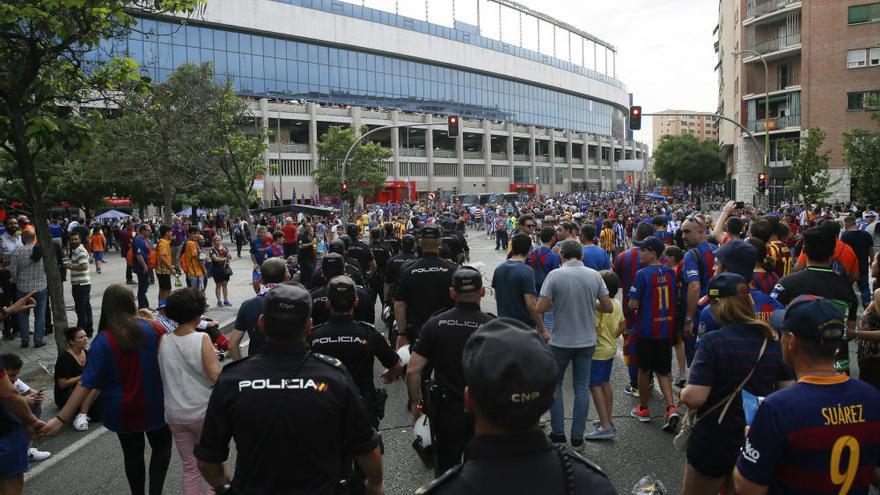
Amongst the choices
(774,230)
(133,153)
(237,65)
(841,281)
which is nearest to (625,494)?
(841,281)

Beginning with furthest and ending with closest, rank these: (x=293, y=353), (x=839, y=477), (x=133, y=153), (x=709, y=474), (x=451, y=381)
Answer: (x=133, y=153)
(x=451, y=381)
(x=709, y=474)
(x=293, y=353)
(x=839, y=477)

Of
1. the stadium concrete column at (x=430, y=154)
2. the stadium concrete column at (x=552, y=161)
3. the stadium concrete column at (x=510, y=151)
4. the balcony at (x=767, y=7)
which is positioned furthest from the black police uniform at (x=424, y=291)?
the stadium concrete column at (x=552, y=161)

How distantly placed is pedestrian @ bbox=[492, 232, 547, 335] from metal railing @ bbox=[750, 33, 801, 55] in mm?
44489

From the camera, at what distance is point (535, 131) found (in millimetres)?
90062

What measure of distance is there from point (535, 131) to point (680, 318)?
278ft

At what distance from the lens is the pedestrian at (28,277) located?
419 inches

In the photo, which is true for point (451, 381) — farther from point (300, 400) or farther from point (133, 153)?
point (133, 153)

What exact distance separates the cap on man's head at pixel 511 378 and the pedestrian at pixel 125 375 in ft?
10.9

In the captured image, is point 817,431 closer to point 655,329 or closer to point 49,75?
point 655,329

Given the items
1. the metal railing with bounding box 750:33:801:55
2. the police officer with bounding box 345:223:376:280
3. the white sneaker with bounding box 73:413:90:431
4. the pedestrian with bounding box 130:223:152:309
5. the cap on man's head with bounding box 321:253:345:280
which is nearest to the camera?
the cap on man's head with bounding box 321:253:345:280

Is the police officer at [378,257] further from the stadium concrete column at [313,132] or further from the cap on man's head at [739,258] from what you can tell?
the stadium concrete column at [313,132]

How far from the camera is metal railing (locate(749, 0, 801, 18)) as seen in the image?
43375mm

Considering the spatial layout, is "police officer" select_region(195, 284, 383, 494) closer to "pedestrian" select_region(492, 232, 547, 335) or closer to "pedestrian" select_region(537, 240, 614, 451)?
"pedestrian" select_region(537, 240, 614, 451)

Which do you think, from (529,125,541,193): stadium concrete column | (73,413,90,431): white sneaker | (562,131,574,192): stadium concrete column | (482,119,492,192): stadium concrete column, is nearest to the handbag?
(73,413,90,431): white sneaker
